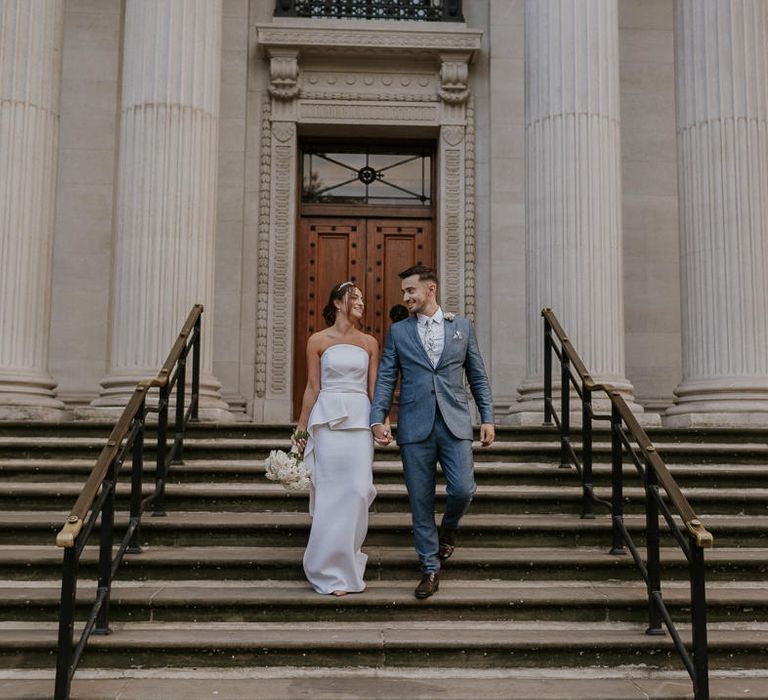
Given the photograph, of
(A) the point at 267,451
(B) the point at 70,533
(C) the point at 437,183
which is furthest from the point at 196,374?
(C) the point at 437,183

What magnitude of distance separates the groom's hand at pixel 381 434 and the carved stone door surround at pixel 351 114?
620cm

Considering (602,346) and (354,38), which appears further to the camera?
(354,38)

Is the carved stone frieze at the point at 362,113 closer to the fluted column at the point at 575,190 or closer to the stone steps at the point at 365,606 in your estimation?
the fluted column at the point at 575,190

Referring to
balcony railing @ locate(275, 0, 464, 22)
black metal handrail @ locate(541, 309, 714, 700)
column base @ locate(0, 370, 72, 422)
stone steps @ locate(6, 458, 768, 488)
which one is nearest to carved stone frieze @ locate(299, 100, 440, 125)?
balcony railing @ locate(275, 0, 464, 22)

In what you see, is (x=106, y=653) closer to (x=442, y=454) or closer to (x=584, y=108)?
(x=442, y=454)

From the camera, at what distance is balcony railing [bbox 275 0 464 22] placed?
12.5 meters

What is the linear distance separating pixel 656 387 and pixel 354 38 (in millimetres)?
6110

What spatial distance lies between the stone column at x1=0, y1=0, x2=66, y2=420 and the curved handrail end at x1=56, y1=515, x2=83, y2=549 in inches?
188

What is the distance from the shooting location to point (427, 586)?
5.59m

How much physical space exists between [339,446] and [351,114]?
7428 millimetres

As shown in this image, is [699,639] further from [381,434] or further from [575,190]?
[575,190]

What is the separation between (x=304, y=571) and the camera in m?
6.00

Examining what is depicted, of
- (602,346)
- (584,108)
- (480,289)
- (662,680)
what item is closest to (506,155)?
(480,289)

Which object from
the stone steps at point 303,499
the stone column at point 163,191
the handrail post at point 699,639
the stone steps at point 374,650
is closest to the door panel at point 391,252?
the stone column at point 163,191
